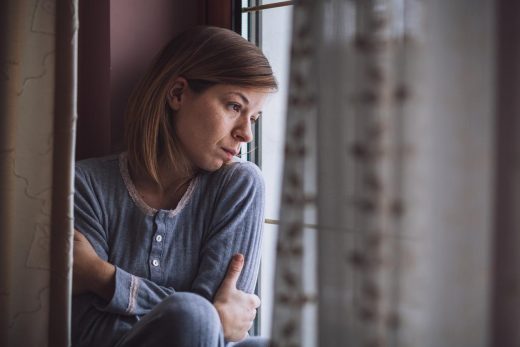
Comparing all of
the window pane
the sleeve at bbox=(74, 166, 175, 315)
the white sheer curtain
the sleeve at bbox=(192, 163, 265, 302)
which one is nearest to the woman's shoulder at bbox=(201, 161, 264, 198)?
the sleeve at bbox=(192, 163, 265, 302)

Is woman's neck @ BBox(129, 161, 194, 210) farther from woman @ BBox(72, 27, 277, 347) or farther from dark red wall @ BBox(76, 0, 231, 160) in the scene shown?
dark red wall @ BBox(76, 0, 231, 160)

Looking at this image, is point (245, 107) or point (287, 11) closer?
point (245, 107)

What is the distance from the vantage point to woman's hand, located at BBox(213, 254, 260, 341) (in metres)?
1.35

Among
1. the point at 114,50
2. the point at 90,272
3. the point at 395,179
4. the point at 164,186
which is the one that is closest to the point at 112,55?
the point at 114,50

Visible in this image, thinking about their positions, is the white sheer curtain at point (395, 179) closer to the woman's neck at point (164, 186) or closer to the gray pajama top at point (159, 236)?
the gray pajama top at point (159, 236)

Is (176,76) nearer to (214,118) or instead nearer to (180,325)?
(214,118)

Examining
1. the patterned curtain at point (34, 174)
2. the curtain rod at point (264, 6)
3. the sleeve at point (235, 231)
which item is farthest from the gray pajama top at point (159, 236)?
the curtain rod at point (264, 6)

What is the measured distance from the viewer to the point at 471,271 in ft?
2.57

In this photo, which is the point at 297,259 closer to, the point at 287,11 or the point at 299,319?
the point at 299,319

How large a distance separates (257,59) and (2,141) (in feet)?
2.07

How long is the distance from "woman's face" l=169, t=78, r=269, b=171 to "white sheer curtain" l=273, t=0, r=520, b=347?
49cm

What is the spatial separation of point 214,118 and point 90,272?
47 cm

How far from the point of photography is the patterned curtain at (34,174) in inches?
49.6

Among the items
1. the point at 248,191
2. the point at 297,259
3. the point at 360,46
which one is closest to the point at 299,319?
the point at 297,259
